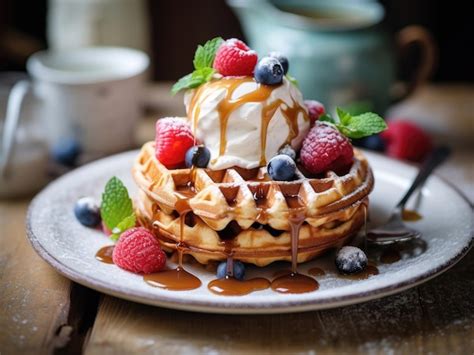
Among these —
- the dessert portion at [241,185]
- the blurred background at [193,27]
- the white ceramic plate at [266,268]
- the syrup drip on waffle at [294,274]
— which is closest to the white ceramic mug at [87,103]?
the white ceramic plate at [266,268]

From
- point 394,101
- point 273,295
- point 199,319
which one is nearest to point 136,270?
point 199,319

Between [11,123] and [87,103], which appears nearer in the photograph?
[11,123]

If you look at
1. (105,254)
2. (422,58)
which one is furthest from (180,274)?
(422,58)

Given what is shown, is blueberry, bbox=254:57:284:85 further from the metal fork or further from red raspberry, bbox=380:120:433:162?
red raspberry, bbox=380:120:433:162

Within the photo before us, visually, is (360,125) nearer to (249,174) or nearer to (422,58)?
(249,174)

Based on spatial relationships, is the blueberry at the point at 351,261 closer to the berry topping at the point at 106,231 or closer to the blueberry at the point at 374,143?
the berry topping at the point at 106,231

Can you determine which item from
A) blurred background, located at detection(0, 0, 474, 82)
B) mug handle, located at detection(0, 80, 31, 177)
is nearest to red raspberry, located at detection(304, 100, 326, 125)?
mug handle, located at detection(0, 80, 31, 177)
